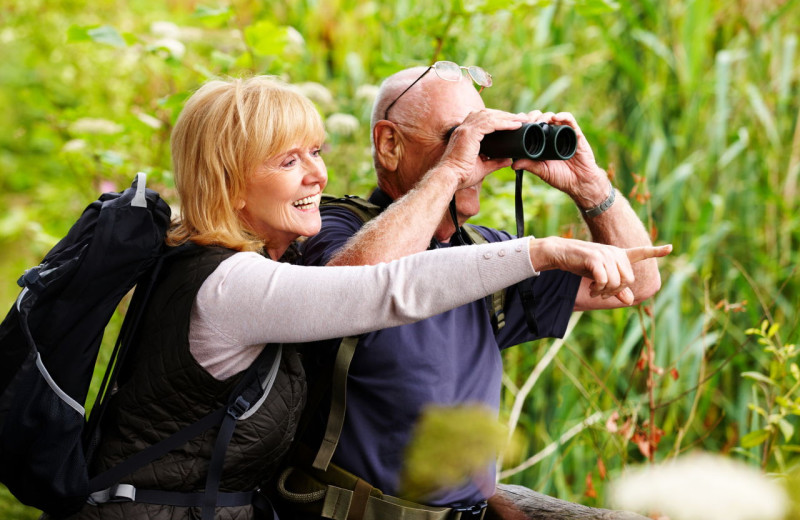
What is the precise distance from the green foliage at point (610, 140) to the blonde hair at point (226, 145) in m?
1.26

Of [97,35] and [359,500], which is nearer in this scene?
[359,500]

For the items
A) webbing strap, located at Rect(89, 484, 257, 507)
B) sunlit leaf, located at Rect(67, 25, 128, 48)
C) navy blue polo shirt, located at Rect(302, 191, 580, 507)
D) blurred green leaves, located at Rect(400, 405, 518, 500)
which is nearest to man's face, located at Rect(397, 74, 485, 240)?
navy blue polo shirt, located at Rect(302, 191, 580, 507)

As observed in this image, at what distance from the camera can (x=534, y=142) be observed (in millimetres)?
1921

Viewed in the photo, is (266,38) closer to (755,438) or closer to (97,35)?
(97,35)

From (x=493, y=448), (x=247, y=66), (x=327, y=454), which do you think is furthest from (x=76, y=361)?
(x=247, y=66)

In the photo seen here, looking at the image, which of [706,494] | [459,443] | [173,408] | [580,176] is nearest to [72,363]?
[173,408]

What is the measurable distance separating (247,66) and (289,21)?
1413 mm

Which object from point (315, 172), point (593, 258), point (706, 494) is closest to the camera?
point (706, 494)

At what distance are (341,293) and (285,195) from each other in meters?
0.38

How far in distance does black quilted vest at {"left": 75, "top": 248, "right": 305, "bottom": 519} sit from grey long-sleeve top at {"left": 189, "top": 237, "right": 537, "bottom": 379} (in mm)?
52

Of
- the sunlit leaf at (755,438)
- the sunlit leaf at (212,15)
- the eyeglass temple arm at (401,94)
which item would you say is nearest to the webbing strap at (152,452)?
the eyeglass temple arm at (401,94)

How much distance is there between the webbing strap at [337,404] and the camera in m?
1.74

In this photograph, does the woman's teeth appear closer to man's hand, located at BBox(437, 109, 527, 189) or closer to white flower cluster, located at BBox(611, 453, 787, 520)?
man's hand, located at BBox(437, 109, 527, 189)

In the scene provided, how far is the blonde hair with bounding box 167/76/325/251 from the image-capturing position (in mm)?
1597
